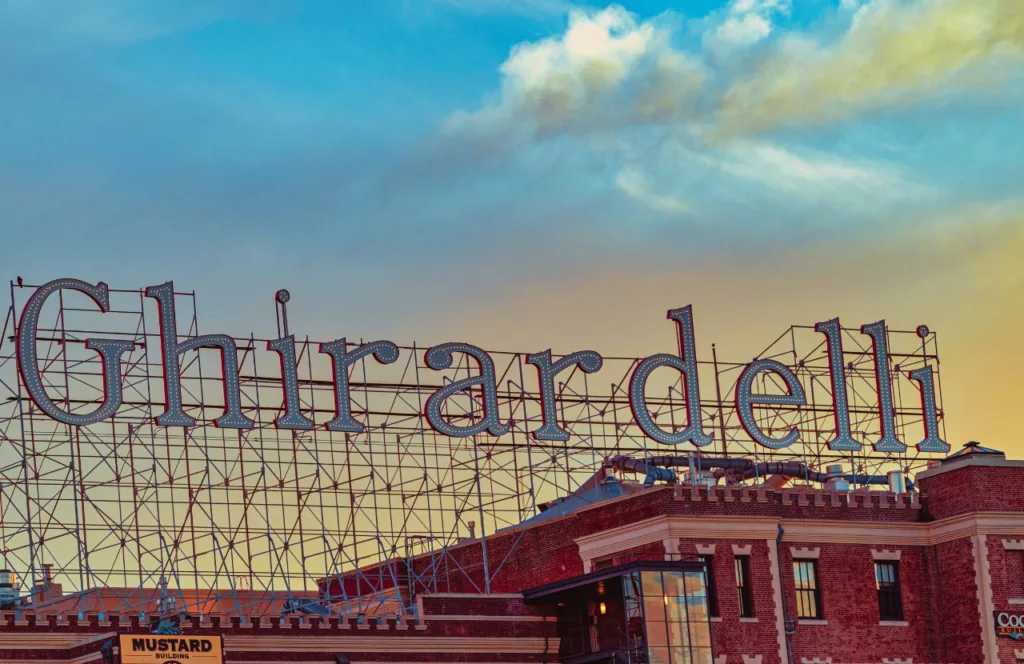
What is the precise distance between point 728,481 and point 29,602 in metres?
25.8

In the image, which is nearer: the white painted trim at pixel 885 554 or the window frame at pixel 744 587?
the window frame at pixel 744 587

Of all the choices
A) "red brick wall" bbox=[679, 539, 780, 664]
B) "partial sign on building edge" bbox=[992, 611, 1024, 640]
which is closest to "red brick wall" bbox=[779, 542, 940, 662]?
"red brick wall" bbox=[679, 539, 780, 664]

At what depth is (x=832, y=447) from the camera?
7375cm

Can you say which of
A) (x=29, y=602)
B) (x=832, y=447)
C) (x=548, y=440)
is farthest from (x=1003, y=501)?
(x=29, y=602)

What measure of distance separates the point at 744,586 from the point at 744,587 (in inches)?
1.3

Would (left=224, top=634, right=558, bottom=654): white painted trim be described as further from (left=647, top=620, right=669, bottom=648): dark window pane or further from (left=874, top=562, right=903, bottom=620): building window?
(left=874, top=562, right=903, bottom=620): building window

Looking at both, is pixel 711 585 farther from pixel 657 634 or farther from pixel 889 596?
pixel 889 596

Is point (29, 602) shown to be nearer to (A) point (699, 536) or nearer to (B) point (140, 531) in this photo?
(B) point (140, 531)

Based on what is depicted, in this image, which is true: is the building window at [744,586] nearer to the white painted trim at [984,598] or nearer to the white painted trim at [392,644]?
the white painted trim at [392,644]

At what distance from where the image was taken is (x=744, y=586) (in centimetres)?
6538

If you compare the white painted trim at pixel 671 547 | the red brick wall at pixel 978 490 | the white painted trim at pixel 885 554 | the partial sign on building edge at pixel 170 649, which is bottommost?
the partial sign on building edge at pixel 170 649

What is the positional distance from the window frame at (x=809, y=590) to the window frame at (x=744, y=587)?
83.2 inches

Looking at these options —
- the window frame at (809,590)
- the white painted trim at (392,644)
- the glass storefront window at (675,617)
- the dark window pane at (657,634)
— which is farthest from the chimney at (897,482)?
the white painted trim at (392,644)

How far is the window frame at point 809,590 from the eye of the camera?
66.8 m
